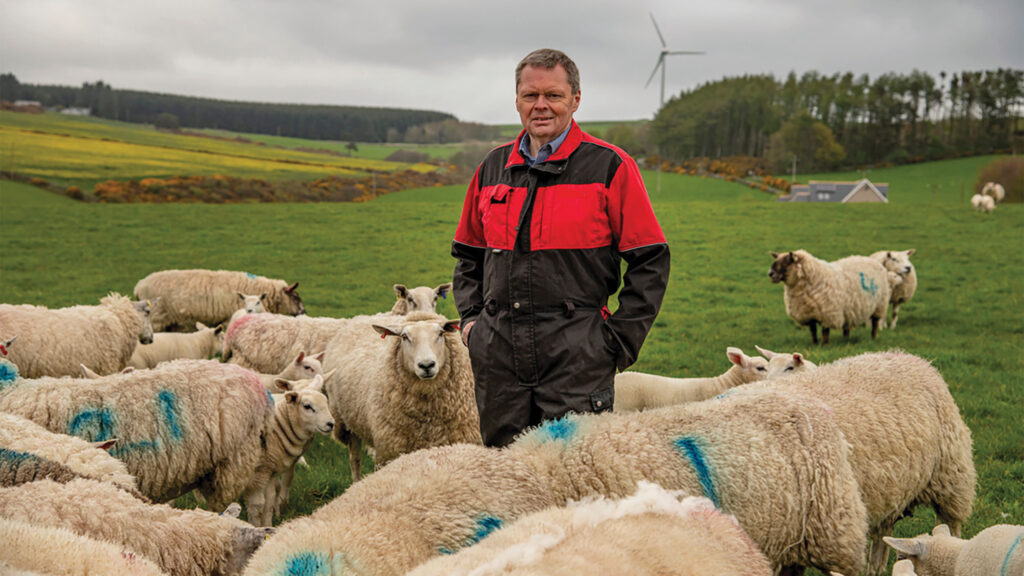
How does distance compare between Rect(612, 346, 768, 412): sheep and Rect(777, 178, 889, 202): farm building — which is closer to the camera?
Rect(612, 346, 768, 412): sheep

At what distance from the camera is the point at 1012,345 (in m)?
12.2

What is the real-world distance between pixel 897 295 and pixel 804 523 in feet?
43.7

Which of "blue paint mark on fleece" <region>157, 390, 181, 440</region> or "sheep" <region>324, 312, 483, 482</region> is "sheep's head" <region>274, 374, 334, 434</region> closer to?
"sheep" <region>324, 312, 483, 482</region>

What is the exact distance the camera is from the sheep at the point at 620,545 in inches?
69.0

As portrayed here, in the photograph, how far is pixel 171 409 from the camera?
5.28 m

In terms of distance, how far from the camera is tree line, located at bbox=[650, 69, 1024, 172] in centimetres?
6769

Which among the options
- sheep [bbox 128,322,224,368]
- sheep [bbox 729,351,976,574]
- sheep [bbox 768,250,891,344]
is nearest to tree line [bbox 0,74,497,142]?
sheep [bbox 768,250,891,344]

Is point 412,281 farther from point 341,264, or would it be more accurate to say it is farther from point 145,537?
point 145,537

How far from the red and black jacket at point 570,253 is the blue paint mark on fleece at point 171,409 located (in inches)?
114

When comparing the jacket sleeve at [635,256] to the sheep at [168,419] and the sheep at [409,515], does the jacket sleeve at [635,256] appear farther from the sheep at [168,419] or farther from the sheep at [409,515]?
the sheep at [168,419]

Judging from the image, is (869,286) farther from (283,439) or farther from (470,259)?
(470,259)

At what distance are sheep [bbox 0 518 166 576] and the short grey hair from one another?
8.65ft

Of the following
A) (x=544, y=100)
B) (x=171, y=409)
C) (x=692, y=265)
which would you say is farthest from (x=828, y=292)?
(x=171, y=409)

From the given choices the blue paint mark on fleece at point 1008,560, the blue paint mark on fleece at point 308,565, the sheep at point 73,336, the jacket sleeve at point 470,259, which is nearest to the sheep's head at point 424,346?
the jacket sleeve at point 470,259
